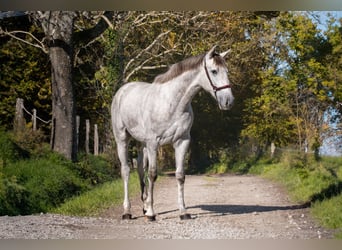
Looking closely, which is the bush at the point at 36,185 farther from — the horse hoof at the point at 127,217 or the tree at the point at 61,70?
the horse hoof at the point at 127,217

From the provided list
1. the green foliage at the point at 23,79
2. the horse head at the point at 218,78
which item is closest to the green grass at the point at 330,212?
the horse head at the point at 218,78

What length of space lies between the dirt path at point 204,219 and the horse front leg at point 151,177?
0.07 metres

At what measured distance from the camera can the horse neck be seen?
5059mm

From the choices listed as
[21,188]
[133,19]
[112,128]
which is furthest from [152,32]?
[21,188]

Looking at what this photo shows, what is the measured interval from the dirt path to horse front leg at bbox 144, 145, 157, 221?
7 centimetres

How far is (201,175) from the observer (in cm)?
546

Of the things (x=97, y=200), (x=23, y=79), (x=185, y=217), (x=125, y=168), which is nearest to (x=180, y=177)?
(x=185, y=217)

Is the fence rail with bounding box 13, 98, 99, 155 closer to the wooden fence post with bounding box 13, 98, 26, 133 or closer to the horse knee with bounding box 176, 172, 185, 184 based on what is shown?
the wooden fence post with bounding box 13, 98, 26, 133

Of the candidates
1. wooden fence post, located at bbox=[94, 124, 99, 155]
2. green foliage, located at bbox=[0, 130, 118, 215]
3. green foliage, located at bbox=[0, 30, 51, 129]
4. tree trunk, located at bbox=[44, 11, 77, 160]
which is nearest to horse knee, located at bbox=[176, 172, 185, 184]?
green foliage, located at bbox=[0, 130, 118, 215]

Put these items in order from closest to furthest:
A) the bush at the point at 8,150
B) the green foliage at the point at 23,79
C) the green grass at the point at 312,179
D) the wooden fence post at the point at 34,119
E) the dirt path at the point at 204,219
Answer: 1. the dirt path at the point at 204,219
2. the green grass at the point at 312,179
3. the bush at the point at 8,150
4. the green foliage at the point at 23,79
5. the wooden fence post at the point at 34,119

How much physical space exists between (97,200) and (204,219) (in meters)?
0.94

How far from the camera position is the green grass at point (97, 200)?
5.39m

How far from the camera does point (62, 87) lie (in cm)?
584

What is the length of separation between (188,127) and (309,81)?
3.86 ft
